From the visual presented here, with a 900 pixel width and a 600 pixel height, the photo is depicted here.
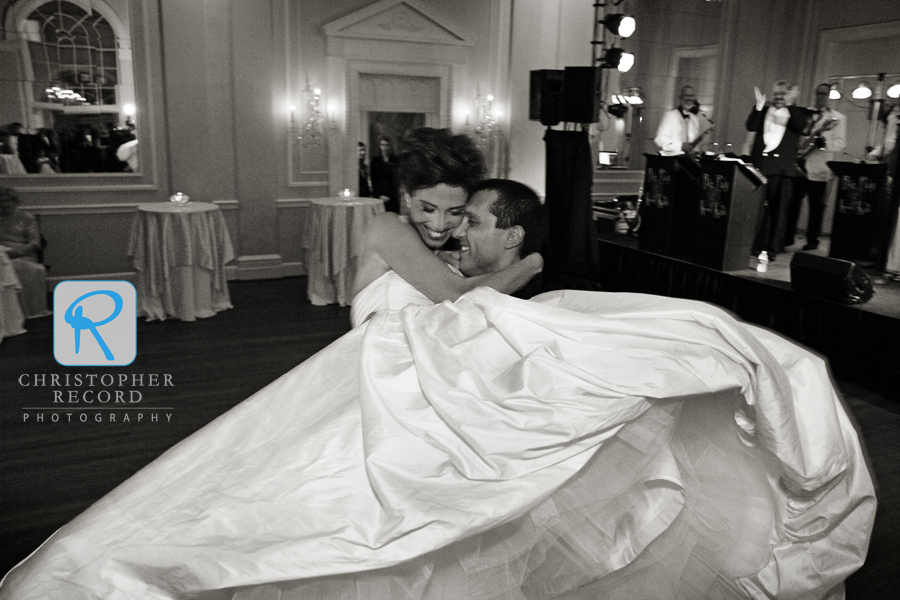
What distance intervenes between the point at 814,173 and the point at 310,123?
5417mm

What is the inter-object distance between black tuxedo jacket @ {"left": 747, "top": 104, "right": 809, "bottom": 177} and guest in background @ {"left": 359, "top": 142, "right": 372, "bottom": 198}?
392 cm

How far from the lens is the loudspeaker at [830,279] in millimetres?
4648

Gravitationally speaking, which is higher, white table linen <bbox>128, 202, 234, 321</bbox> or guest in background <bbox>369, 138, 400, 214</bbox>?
guest in background <bbox>369, 138, 400, 214</bbox>

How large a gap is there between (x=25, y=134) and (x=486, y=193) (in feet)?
17.5

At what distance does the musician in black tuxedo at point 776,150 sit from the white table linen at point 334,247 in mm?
3945

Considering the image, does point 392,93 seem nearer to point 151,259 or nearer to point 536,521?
point 151,259

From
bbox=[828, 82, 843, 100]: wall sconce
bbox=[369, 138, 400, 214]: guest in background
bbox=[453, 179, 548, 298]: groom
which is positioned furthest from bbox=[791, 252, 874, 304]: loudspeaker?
bbox=[828, 82, 843, 100]: wall sconce

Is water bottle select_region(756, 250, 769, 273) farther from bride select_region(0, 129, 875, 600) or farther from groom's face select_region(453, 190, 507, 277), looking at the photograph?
groom's face select_region(453, 190, 507, 277)

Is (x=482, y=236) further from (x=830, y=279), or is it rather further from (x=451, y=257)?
(x=830, y=279)

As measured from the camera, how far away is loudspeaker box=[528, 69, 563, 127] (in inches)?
251

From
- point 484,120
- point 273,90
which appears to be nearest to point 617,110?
point 484,120

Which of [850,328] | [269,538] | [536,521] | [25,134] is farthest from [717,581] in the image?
[25,134]

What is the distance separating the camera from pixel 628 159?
29.4 feet

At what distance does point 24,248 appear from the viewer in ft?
17.3
